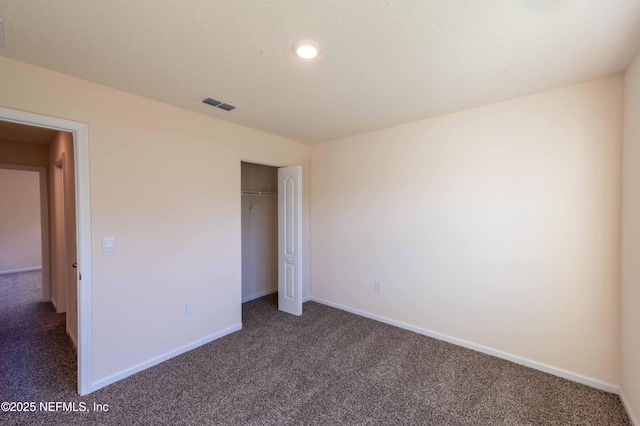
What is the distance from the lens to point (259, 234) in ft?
15.3

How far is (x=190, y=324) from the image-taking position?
2.92 m

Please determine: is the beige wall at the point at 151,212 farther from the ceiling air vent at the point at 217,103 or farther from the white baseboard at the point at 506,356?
the white baseboard at the point at 506,356

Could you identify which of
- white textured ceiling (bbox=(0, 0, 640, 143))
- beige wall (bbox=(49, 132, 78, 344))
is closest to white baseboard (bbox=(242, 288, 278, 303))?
beige wall (bbox=(49, 132, 78, 344))

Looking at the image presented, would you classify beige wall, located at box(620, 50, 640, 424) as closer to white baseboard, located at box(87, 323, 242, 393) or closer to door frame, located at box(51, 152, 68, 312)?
white baseboard, located at box(87, 323, 242, 393)

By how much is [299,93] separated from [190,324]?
8.39 feet

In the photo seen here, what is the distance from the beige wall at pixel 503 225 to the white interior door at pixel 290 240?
0.72 m

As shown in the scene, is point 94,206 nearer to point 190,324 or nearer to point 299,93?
point 190,324

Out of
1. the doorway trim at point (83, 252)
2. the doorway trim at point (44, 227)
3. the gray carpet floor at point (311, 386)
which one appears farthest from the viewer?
the doorway trim at point (44, 227)

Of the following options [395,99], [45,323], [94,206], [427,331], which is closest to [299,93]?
[395,99]

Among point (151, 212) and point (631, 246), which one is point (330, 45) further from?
point (631, 246)

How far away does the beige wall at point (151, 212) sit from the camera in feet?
7.37

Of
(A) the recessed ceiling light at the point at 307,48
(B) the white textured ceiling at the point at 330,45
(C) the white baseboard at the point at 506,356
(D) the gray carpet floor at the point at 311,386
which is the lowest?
(D) the gray carpet floor at the point at 311,386

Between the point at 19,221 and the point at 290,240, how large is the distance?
7127mm

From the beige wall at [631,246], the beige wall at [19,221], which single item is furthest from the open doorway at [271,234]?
the beige wall at [19,221]
